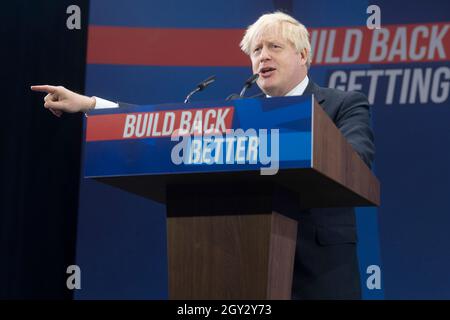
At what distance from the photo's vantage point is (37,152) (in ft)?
10.3

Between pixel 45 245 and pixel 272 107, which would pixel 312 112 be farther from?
pixel 45 245

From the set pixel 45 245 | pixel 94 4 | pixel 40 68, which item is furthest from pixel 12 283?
pixel 94 4

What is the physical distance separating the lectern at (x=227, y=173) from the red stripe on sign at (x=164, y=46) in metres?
1.86

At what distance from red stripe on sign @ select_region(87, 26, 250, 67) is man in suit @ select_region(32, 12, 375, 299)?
3.96 feet

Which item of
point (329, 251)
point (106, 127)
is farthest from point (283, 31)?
point (106, 127)

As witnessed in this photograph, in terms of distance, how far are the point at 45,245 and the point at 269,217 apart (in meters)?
2.05

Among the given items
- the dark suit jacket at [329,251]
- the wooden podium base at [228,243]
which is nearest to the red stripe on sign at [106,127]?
the wooden podium base at [228,243]

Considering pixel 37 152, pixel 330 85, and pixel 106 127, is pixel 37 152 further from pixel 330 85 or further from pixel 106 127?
pixel 106 127

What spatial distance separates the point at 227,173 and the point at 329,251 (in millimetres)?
621

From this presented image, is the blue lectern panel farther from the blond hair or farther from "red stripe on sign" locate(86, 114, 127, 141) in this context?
the blond hair

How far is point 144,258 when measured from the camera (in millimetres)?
3195

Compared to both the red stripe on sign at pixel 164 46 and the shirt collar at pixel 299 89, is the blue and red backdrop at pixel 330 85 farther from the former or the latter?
the shirt collar at pixel 299 89

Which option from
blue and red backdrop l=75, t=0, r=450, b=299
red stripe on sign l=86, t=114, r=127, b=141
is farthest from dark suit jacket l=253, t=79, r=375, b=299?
blue and red backdrop l=75, t=0, r=450, b=299

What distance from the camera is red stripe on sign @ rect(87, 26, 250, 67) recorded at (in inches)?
129
